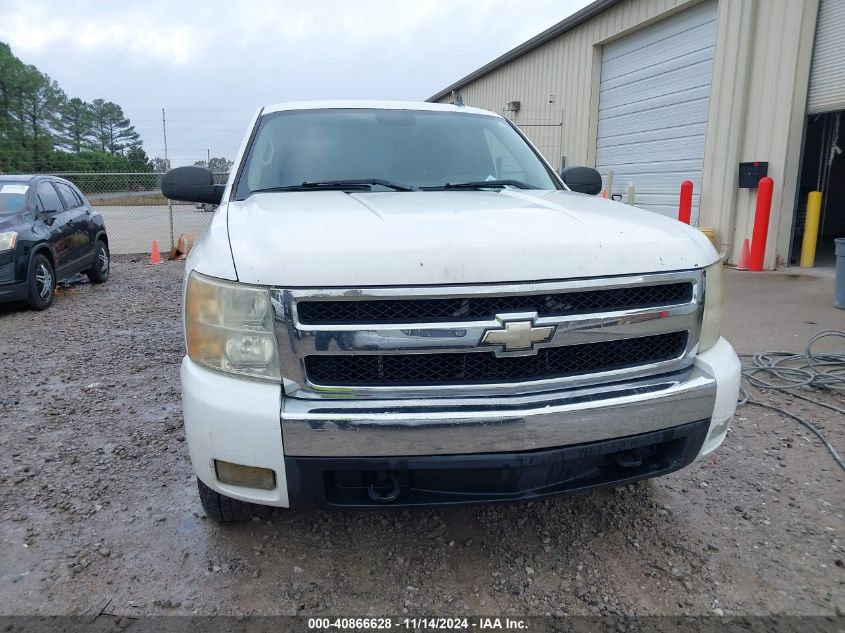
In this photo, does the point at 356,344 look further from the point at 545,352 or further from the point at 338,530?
the point at 338,530

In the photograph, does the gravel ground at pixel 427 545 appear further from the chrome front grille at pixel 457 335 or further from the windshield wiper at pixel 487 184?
the windshield wiper at pixel 487 184

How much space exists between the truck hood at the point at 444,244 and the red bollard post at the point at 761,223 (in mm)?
7172

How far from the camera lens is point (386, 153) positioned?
3258 mm

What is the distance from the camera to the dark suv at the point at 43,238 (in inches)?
268

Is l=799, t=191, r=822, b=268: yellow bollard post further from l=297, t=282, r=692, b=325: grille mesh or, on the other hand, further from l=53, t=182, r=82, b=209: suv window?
l=53, t=182, r=82, b=209: suv window

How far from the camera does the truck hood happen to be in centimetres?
183

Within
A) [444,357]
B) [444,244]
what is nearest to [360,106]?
[444,244]

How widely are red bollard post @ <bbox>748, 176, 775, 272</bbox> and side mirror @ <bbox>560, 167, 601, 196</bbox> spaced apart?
6039 mm

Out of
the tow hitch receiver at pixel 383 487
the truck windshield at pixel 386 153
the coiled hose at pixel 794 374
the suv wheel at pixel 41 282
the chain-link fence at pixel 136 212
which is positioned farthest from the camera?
the chain-link fence at pixel 136 212

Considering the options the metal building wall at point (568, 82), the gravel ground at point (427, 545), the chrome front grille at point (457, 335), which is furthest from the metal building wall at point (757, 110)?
the chrome front grille at point (457, 335)

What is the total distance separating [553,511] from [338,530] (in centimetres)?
93

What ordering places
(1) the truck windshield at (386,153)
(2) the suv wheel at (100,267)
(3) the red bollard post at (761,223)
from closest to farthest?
(1) the truck windshield at (386,153)
(3) the red bollard post at (761,223)
(2) the suv wheel at (100,267)

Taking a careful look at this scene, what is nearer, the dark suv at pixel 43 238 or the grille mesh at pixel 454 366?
the grille mesh at pixel 454 366

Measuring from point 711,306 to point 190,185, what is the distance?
2.70m
